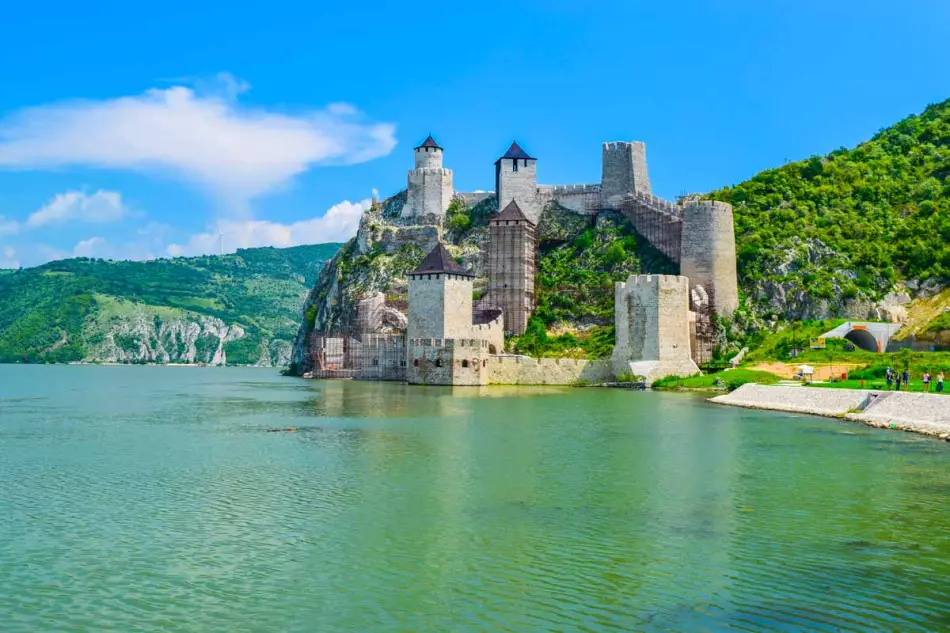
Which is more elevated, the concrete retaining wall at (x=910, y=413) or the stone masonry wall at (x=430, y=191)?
the stone masonry wall at (x=430, y=191)

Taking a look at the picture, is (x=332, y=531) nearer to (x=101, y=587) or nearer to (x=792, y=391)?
(x=101, y=587)

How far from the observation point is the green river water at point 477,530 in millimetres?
11055

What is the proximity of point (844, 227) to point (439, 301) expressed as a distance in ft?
90.9

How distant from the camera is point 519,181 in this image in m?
69.4

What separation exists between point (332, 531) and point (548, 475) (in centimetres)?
708

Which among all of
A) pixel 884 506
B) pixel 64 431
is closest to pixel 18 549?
pixel 884 506

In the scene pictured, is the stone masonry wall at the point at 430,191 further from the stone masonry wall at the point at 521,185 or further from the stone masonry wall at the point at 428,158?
the stone masonry wall at the point at 521,185

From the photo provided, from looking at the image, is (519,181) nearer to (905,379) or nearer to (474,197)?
(474,197)

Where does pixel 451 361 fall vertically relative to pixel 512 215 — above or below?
below

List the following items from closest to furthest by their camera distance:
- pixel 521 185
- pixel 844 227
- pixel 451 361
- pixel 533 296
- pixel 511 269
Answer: pixel 451 361 → pixel 844 227 → pixel 511 269 → pixel 533 296 → pixel 521 185

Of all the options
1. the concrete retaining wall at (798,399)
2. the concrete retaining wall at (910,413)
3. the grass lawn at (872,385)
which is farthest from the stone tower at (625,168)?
the concrete retaining wall at (910,413)

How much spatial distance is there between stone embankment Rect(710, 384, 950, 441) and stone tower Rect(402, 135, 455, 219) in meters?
35.0

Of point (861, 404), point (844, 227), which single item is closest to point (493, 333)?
point (844, 227)

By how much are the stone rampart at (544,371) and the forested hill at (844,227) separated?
11.3 meters
